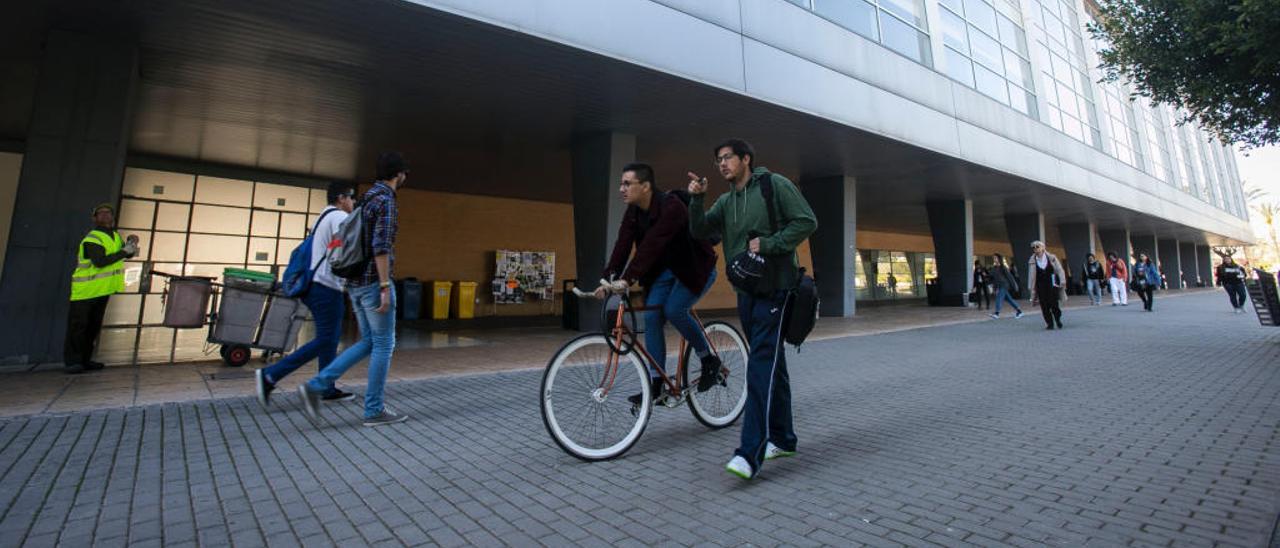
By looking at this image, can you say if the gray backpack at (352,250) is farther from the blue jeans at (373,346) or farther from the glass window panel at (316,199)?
the glass window panel at (316,199)

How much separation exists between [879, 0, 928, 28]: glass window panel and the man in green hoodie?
13.7 metres

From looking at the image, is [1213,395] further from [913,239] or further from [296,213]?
[913,239]

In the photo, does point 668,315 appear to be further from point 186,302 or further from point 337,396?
point 186,302

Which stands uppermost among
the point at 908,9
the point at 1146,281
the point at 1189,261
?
the point at 908,9

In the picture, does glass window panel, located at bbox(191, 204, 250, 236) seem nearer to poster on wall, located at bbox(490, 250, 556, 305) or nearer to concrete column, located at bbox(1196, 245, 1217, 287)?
poster on wall, located at bbox(490, 250, 556, 305)

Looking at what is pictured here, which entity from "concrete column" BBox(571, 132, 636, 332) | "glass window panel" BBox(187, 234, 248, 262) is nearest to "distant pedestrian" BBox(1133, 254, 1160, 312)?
"concrete column" BBox(571, 132, 636, 332)

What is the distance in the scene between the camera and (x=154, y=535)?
2213 mm

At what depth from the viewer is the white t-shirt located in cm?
466

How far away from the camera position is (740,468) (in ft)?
9.09

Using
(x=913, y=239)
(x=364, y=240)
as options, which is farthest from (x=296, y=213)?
(x=913, y=239)

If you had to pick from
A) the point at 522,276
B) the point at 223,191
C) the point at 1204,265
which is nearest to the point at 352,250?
the point at 223,191

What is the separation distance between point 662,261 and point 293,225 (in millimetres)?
16909

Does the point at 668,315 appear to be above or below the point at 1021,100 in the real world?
below

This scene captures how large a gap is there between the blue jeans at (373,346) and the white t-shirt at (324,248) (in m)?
0.74
